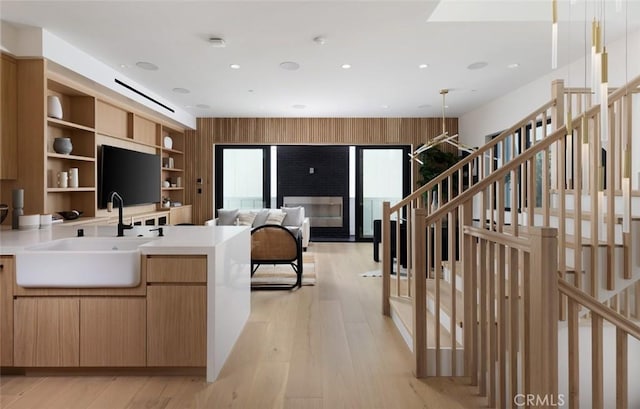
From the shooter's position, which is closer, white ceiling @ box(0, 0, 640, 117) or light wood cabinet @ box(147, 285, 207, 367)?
light wood cabinet @ box(147, 285, 207, 367)

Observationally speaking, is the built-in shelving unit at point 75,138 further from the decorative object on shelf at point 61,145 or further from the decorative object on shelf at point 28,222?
the decorative object on shelf at point 28,222

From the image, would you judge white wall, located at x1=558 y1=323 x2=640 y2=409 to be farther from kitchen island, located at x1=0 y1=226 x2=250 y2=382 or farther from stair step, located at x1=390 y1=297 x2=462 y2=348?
kitchen island, located at x1=0 y1=226 x2=250 y2=382

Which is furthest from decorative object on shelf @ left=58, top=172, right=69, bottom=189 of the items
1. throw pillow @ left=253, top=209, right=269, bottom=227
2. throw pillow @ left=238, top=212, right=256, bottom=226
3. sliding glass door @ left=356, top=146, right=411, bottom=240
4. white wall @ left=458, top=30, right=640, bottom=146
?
white wall @ left=458, top=30, right=640, bottom=146

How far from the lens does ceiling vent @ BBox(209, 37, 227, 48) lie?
3535 millimetres

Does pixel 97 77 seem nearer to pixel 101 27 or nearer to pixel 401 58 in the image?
pixel 101 27

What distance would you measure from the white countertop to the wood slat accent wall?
4894 mm

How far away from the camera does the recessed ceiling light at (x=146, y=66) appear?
427 cm

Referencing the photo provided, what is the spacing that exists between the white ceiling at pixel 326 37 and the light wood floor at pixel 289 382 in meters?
2.68

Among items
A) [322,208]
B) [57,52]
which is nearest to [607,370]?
[57,52]

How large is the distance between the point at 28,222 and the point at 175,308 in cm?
190

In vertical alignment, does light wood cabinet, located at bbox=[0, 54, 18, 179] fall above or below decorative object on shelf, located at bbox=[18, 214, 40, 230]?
above

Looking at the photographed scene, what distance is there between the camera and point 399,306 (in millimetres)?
3164

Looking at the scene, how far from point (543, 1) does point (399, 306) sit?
10.1 ft

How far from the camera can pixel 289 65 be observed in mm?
4301
